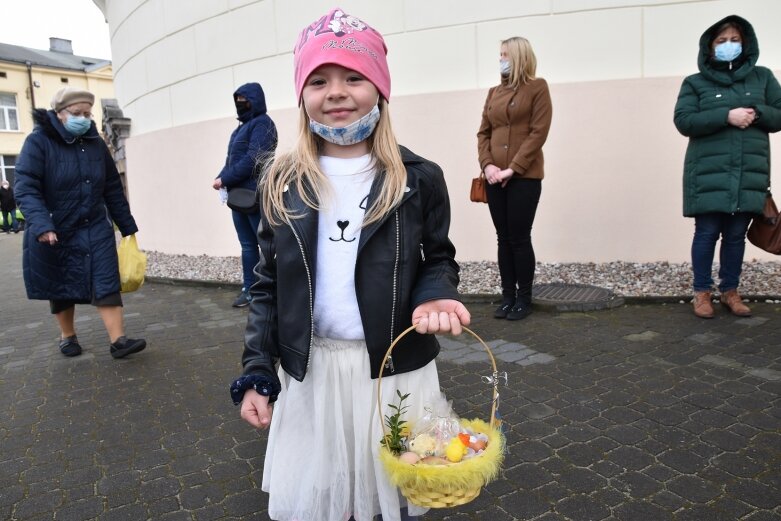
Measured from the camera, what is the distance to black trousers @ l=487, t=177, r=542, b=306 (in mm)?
5020

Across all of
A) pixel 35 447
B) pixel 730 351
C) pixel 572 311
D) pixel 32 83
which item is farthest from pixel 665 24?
pixel 32 83

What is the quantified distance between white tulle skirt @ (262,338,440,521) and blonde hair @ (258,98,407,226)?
43cm

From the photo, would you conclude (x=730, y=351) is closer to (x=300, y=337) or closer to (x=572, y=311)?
(x=572, y=311)

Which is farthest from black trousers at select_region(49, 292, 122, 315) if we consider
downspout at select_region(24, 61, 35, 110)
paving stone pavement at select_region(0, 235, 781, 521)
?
downspout at select_region(24, 61, 35, 110)

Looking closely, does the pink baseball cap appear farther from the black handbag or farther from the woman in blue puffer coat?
the black handbag

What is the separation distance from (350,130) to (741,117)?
12.9ft

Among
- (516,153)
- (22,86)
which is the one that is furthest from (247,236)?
(22,86)

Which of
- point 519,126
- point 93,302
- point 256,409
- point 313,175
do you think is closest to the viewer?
point 256,409

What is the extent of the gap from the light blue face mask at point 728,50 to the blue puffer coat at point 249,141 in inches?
152

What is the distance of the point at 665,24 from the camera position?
648 centimetres

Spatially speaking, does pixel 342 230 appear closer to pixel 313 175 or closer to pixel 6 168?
pixel 313 175

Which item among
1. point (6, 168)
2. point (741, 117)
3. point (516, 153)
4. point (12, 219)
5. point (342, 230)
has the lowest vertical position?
point (12, 219)

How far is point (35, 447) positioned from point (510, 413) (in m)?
2.65

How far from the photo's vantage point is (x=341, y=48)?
1.80 metres
